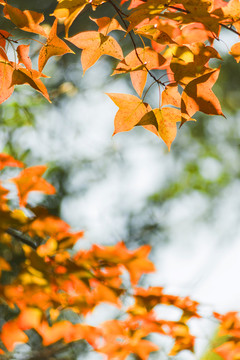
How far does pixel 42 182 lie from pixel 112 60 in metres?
2.78

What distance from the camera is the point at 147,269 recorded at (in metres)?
1.13

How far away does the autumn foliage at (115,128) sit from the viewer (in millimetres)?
769

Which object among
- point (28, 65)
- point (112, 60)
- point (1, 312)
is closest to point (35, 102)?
point (112, 60)

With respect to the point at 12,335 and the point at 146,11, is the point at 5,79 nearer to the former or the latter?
the point at 146,11

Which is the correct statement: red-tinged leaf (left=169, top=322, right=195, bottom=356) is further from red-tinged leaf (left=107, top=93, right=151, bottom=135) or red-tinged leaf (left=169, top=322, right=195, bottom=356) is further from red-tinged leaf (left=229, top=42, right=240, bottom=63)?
red-tinged leaf (left=229, top=42, right=240, bottom=63)

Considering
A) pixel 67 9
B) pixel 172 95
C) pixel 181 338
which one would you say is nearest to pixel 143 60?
pixel 172 95

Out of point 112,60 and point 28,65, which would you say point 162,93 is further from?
point 112,60

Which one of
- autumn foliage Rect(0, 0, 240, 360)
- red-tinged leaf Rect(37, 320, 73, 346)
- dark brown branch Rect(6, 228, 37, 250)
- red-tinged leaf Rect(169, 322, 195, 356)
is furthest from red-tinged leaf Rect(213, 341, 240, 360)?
dark brown branch Rect(6, 228, 37, 250)

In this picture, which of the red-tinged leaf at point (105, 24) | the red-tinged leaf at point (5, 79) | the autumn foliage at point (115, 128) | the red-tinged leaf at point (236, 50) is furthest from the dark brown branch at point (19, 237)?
the red-tinged leaf at point (236, 50)

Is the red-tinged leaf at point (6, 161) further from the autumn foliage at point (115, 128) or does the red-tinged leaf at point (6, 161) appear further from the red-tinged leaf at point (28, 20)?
the red-tinged leaf at point (28, 20)

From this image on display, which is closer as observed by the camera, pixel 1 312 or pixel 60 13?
pixel 60 13

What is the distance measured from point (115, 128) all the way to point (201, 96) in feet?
0.75

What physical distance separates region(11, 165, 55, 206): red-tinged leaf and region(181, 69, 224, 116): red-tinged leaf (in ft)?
1.38

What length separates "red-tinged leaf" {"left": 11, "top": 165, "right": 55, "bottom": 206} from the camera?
0.92 m
